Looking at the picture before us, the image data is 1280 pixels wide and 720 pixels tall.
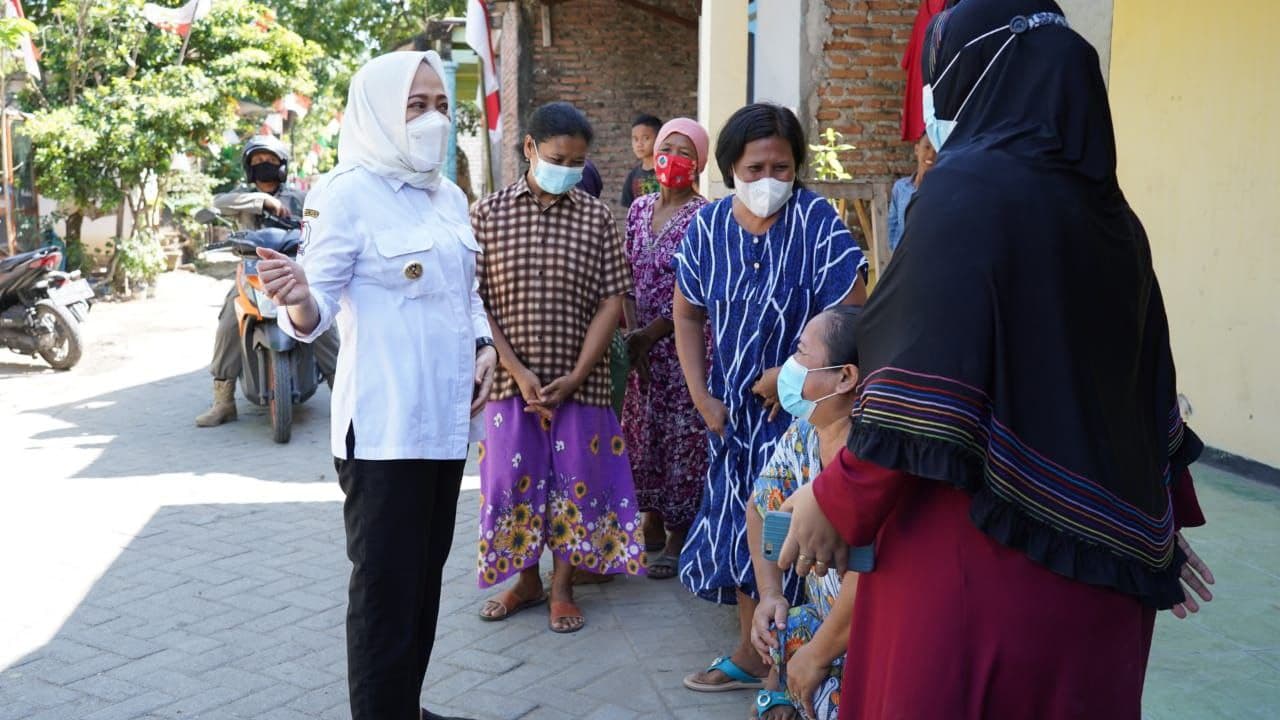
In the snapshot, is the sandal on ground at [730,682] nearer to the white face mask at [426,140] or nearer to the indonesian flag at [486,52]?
the white face mask at [426,140]

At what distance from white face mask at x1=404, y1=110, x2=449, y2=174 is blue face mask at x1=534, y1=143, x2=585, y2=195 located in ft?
3.65

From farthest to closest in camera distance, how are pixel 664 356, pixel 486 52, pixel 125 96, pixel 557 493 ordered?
1. pixel 486 52
2. pixel 125 96
3. pixel 664 356
4. pixel 557 493

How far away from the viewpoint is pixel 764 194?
12.2 ft

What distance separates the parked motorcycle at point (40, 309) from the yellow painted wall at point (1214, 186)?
8996 mm

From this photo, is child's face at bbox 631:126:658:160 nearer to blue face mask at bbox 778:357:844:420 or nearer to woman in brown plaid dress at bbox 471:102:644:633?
woman in brown plaid dress at bbox 471:102:644:633

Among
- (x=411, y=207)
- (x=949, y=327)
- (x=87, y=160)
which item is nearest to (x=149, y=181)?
(x=87, y=160)

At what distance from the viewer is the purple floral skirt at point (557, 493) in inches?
175

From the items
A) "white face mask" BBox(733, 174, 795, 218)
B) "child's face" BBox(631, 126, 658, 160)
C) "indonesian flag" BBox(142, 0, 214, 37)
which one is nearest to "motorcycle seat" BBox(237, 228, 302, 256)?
"child's face" BBox(631, 126, 658, 160)

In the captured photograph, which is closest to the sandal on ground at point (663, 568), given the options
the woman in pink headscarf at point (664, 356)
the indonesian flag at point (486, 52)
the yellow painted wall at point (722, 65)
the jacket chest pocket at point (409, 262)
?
the woman in pink headscarf at point (664, 356)

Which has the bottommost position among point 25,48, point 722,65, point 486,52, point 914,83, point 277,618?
point 277,618

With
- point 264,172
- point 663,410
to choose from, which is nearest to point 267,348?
point 264,172

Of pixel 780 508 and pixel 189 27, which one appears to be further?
pixel 189 27

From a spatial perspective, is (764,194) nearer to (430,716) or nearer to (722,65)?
(430,716)

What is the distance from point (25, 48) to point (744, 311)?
42.6 feet
